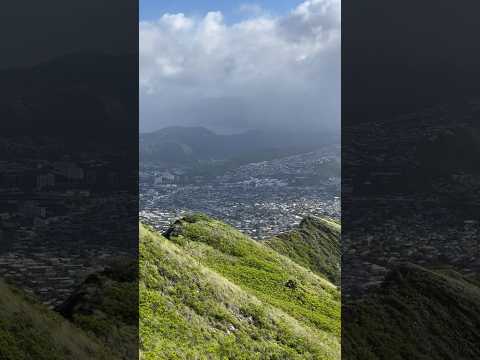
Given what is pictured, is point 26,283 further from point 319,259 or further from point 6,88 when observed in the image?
point 319,259

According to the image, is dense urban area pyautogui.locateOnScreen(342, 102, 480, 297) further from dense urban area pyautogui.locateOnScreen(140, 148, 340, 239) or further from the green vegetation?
dense urban area pyautogui.locateOnScreen(140, 148, 340, 239)

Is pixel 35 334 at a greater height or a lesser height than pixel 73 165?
lesser

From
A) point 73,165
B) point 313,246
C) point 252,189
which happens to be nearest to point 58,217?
point 73,165

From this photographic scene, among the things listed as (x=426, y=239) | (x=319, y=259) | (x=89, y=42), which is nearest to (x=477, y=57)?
(x=426, y=239)

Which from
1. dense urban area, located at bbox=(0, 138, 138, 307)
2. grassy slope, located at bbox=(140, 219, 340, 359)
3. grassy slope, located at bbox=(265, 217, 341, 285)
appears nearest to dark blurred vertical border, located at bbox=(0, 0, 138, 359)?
dense urban area, located at bbox=(0, 138, 138, 307)

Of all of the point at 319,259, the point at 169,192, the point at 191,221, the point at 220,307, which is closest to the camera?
the point at 220,307

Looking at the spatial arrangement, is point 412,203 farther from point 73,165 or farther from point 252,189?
point 252,189

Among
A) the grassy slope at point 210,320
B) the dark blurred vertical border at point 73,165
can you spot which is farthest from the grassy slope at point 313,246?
the dark blurred vertical border at point 73,165
